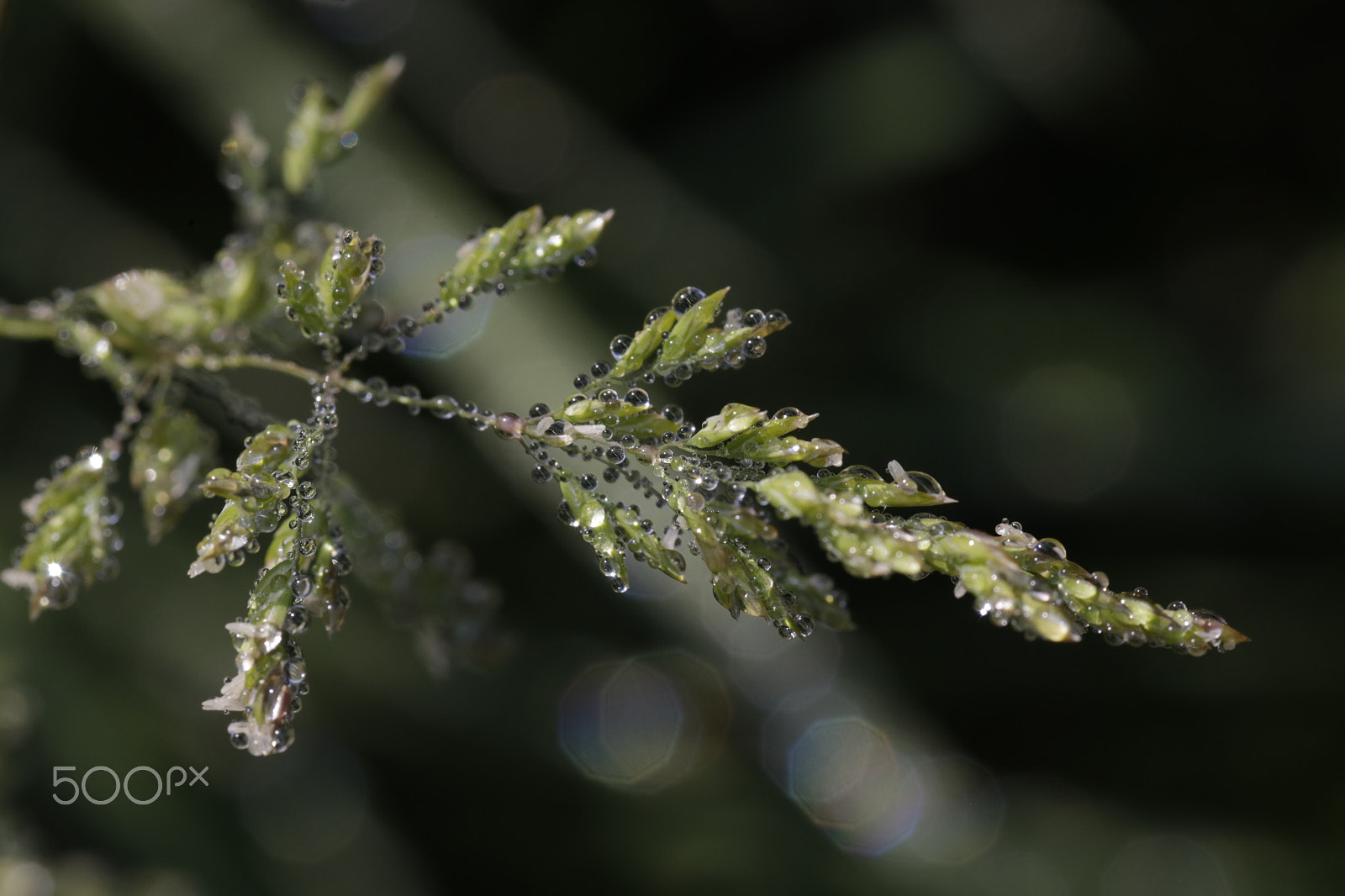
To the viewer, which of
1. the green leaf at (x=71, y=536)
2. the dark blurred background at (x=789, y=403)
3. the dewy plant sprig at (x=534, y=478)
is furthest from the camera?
the dark blurred background at (x=789, y=403)

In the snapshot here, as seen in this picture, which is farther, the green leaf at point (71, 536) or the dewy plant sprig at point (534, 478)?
the green leaf at point (71, 536)

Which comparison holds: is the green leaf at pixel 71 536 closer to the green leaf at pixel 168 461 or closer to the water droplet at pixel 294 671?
the green leaf at pixel 168 461

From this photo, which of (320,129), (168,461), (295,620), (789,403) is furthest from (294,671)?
(789,403)

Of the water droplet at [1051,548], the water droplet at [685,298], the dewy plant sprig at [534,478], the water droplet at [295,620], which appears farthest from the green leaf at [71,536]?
the water droplet at [1051,548]

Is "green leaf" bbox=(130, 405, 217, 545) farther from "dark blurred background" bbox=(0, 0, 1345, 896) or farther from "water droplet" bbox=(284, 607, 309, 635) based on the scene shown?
"dark blurred background" bbox=(0, 0, 1345, 896)

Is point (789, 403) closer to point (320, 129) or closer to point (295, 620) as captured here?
point (320, 129)

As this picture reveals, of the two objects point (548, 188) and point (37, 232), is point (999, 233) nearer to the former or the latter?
point (548, 188)

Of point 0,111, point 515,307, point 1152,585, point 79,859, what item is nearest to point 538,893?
point 79,859
